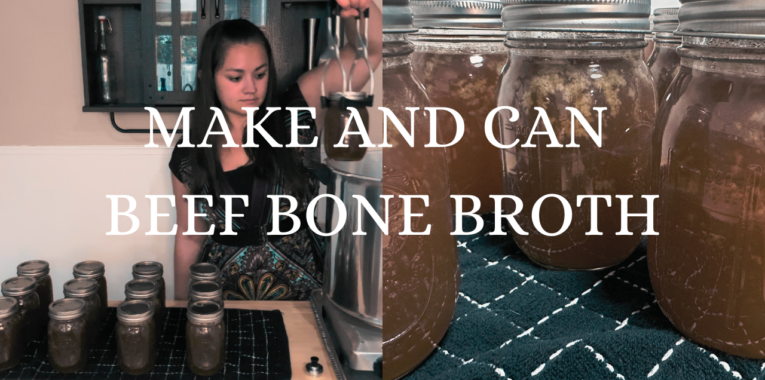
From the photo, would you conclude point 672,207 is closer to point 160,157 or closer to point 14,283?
point 14,283

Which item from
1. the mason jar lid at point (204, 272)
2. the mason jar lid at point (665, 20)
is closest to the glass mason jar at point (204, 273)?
the mason jar lid at point (204, 272)

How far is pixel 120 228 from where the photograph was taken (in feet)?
4.65

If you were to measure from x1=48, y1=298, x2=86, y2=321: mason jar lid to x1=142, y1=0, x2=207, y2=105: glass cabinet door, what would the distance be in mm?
463

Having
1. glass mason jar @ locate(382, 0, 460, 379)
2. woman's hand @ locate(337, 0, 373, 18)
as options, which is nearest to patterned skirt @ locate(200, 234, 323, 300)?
woman's hand @ locate(337, 0, 373, 18)

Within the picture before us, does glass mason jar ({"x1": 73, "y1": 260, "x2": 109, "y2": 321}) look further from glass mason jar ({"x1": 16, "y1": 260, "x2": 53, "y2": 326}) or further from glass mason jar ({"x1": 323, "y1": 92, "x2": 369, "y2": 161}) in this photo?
glass mason jar ({"x1": 323, "y1": 92, "x2": 369, "y2": 161})

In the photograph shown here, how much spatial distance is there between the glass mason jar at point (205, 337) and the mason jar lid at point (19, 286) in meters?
0.32

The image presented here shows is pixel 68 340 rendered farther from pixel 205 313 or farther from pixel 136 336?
pixel 205 313

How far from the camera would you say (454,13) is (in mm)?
354

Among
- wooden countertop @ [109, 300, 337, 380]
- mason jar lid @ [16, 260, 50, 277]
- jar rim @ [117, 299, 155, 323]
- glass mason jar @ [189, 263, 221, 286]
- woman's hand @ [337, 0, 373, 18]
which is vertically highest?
woman's hand @ [337, 0, 373, 18]

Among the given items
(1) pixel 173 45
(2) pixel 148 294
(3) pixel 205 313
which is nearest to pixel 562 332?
(3) pixel 205 313

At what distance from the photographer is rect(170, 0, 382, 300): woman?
1134mm

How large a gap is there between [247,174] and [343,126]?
0.80 metres

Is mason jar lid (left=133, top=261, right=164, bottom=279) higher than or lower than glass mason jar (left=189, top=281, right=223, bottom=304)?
higher

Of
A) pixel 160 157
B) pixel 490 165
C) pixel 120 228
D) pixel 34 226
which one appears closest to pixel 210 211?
pixel 160 157
